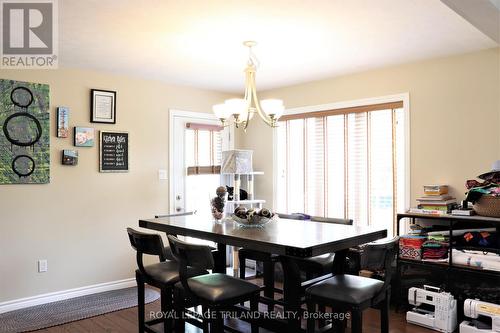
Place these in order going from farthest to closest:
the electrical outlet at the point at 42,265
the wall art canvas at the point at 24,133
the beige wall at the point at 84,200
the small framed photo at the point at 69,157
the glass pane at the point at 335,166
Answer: the glass pane at the point at 335,166 < the small framed photo at the point at 69,157 < the electrical outlet at the point at 42,265 < the beige wall at the point at 84,200 < the wall art canvas at the point at 24,133

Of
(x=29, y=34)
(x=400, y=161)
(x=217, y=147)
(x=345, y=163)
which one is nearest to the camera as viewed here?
(x=29, y=34)

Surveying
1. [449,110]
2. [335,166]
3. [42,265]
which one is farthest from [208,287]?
[449,110]

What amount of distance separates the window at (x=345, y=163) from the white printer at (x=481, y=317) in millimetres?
1176

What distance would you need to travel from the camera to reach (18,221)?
388 centimetres

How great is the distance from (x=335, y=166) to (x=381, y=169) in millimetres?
560

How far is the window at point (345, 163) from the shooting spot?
4.19 metres

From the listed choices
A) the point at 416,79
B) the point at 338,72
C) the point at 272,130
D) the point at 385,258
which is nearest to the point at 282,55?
the point at 338,72

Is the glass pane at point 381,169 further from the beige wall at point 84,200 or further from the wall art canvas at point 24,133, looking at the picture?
the wall art canvas at point 24,133

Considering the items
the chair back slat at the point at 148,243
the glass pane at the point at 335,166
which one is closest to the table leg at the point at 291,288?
the chair back slat at the point at 148,243

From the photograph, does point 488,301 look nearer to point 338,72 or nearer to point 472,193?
point 472,193

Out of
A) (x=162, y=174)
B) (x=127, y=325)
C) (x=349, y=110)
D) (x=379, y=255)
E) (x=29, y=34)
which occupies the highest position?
(x=29, y=34)

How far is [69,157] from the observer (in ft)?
13.6

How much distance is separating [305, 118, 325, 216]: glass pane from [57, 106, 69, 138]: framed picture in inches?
104

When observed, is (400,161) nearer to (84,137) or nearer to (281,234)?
(281,234)
